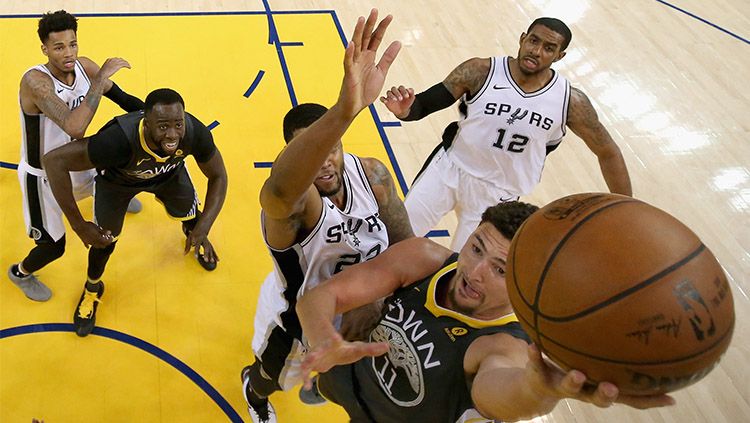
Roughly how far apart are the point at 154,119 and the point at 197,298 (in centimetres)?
126

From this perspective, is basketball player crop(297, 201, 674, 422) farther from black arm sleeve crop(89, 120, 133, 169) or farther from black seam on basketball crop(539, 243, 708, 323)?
black arm sleeve crop(89, 120, 133, 169)

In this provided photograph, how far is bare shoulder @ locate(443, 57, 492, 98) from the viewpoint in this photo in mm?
3865

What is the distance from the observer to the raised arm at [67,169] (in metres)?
3.34

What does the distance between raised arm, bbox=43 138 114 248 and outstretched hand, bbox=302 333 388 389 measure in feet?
6.36

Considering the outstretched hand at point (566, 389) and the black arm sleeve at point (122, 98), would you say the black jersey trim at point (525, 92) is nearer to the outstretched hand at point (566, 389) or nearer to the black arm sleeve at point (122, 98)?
the black arm sleeve at point (122, 98)

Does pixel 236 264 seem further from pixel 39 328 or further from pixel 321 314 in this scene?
pixel 321 314

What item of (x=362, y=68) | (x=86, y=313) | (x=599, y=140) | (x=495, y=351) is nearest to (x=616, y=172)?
(x=599, y=140)

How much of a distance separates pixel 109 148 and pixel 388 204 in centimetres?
145

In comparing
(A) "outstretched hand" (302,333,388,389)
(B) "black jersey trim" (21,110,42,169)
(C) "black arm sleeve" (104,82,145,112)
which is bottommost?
(B) "black jersey trim" (21,110,42,169)

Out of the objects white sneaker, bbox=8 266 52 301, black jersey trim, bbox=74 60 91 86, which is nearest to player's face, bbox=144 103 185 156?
black jersey trim, bbox=74 60 91 86

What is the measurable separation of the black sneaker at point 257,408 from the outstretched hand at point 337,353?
1571 mm

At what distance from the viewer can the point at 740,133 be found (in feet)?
20.5

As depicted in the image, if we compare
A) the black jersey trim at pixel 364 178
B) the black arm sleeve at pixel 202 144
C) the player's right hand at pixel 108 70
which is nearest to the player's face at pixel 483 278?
the black jersey trim at pixel 364 178

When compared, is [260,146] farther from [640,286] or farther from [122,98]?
[640,286]
